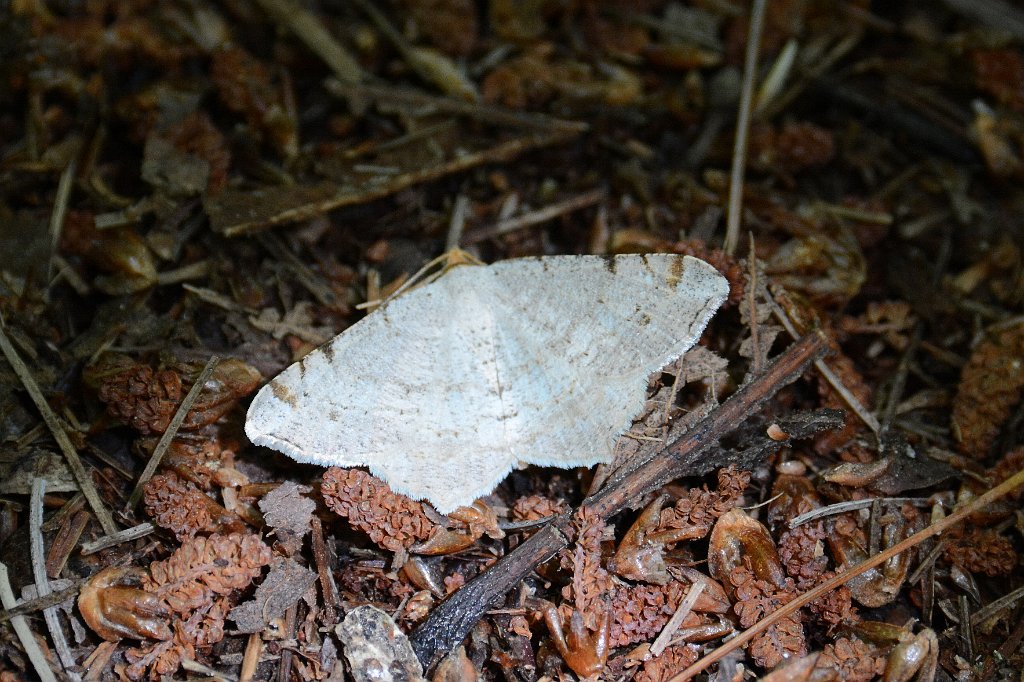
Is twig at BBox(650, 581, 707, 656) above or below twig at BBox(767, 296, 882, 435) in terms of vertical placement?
below

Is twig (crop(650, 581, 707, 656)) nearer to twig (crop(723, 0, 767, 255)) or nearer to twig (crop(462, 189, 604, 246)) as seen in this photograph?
twig (crop(723, 0, 767, 255))

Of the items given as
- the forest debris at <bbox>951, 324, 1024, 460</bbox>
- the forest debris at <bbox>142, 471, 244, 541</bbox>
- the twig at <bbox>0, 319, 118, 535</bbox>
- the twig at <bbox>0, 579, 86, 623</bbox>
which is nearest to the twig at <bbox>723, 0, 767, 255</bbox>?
the forest debris at <bbox>951, 324, 1024, 460</bbox>

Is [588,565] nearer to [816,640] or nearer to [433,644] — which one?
[433,644]

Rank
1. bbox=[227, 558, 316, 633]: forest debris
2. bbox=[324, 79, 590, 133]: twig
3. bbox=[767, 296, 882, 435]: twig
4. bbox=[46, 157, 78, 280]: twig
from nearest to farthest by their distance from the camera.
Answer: bbox=[227, 558, 316, 633]: forest debris → bbox=[767, 296, 882, 435]: twig → bbox=[46, 157, 78, 280]: twig → bbox=[324, 79, 590, 133]: twig

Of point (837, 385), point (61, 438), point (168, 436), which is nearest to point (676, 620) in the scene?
point (837, 385)

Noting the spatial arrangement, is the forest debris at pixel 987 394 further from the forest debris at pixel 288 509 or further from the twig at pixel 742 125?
the forest debris at pixel 288 509

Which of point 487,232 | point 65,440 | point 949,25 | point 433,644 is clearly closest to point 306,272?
point 487,232

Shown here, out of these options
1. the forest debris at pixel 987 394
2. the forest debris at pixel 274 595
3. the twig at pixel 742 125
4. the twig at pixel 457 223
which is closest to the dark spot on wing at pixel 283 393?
the forest debris at pixel 274 595
